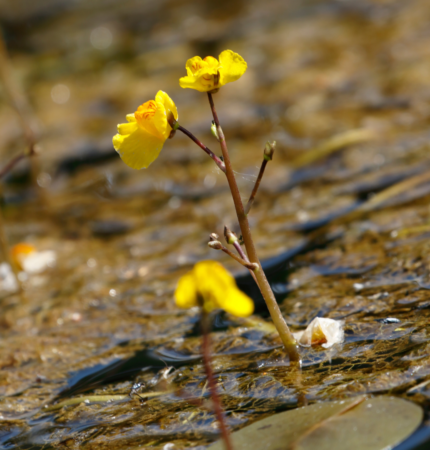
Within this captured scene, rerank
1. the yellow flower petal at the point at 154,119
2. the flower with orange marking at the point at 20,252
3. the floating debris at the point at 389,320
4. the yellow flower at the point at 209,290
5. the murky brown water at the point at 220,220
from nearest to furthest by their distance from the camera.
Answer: the yellow flower at the point at 209,290 → the yellow flower petal at the point at 154,119 → the murky brown water at the point at 220,220 → the floating debris at the point at 389,320 → the flower with orange marking at the point at 20,252

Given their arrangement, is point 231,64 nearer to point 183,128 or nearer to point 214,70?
point 214,70

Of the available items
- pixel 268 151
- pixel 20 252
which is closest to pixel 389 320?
pixel 268 151

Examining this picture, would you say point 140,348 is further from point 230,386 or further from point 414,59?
point 414,59

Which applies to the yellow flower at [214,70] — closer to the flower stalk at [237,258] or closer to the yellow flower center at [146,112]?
the yellow flower center at [146,112]

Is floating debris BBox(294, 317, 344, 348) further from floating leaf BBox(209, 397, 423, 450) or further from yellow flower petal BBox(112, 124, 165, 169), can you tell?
yellow flower petal BBox(112, 124, 165, 169)

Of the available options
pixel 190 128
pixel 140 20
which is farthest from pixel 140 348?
pixel 140 20

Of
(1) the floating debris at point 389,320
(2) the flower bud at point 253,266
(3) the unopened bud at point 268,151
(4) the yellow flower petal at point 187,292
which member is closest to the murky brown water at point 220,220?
(1) the floating debris at point 389,320

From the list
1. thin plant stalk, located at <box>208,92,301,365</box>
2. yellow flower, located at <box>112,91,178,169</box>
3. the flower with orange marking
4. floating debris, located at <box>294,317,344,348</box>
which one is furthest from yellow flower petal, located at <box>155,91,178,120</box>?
the flower with orange marking
